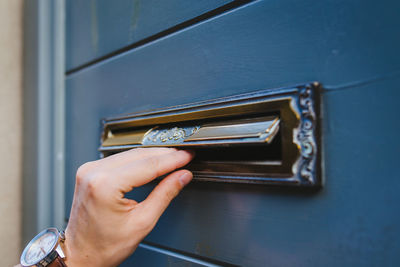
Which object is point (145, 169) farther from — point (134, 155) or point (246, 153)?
point (246, 153)

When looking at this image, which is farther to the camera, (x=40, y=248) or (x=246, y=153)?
(x=40, y=248)

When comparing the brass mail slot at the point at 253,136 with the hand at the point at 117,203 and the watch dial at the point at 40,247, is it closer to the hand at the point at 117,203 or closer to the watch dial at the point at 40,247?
the hand at the point at 117,203

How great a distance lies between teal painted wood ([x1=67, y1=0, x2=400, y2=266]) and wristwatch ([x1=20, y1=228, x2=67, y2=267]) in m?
0.18

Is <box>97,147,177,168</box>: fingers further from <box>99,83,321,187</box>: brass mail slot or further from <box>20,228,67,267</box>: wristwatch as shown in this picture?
<box>20,228,67,267</box>: wristwatch

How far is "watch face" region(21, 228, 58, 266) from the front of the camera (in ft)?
1.60

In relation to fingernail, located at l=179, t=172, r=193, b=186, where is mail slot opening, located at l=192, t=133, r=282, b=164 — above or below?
above

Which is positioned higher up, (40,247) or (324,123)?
(324,123)

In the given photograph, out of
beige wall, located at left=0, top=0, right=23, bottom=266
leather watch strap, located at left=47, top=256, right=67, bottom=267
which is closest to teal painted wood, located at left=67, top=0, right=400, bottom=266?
leather watch strap, located at left=47, top=256, right=67, bottom=267

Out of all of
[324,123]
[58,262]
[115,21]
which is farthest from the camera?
[115,21]

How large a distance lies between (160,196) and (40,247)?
11.6 inches

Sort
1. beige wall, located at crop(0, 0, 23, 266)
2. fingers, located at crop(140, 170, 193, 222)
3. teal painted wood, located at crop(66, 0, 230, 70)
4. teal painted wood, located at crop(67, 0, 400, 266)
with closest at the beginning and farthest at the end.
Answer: teal painted wood, located at crop(67, 0, 400, 266) < fingers, located at crop(140, 170, 193, 222) < teal painted wood, located at crop(66, 0, 230, 70) < beige wall, located at crop(0, 0, 23, 266)

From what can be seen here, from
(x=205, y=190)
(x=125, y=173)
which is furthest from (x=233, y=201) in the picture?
(x=125, y=173)

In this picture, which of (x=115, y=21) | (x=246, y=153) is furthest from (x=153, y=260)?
(x=115, y=21)

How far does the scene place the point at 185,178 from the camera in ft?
1.45
